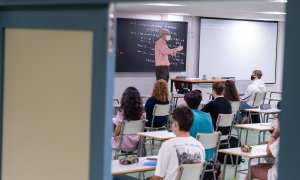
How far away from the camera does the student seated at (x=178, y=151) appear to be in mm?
4328

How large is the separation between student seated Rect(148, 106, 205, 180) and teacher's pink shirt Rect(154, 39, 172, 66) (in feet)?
25.9

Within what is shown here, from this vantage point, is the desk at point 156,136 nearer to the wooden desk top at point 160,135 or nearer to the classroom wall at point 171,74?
the wooden desk top at point 160,135

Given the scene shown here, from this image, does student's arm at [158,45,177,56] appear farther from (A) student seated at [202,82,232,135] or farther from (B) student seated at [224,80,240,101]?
(A) student seated at [202,82,232,135]

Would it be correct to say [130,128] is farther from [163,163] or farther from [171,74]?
[171,74]

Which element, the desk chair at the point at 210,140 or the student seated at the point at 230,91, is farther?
the student seated at the point at 230,91

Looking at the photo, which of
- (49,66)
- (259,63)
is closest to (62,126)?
(49,66)

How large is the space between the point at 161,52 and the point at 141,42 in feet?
2.28

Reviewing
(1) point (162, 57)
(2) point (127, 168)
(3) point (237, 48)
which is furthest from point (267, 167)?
(3) point (237, 48)

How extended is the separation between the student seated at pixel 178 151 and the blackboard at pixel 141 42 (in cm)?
781

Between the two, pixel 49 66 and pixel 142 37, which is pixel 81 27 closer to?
pixel 49 66

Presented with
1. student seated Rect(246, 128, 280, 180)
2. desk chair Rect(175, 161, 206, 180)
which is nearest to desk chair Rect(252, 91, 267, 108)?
student seated Rect(246, 128, 280, 180)

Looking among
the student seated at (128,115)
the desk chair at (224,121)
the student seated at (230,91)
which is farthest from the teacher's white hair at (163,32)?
the student seated at (128,115)

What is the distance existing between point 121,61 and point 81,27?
10588 mm

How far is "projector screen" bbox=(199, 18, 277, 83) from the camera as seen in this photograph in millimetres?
14250
